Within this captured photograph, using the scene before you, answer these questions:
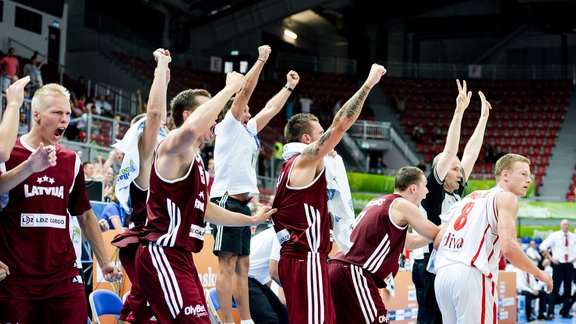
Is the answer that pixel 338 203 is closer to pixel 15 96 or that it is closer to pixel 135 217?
pixel 135 217

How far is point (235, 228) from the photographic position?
6.75 m

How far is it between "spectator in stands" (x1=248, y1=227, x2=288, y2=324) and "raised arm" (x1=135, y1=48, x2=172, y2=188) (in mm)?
2282

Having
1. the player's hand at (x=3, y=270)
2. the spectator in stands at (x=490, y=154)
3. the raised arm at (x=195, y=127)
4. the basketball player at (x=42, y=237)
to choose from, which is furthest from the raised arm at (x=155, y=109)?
the spectator in stands at (x=490, y=154)

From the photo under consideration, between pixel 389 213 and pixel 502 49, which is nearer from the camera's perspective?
pixel 389 213

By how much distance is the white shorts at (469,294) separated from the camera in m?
6.56

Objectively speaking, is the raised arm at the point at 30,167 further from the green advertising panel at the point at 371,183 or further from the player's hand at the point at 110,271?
the green advertising panel at the point at 371,183

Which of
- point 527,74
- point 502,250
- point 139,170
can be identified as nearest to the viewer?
point 139,170

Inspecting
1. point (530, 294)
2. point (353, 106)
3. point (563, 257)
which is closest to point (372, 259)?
point (353, 106)

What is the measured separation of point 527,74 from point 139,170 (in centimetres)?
3298

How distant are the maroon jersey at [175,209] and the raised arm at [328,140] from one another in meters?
1.04

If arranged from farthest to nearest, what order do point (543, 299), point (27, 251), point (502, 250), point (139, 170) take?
point (543, 299), point (502, 250), point (139, 170), point (27, 251)

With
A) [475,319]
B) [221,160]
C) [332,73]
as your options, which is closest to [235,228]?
[221,160]

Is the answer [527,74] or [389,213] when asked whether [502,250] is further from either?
[527,74]

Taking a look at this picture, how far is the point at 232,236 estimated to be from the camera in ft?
22.2
